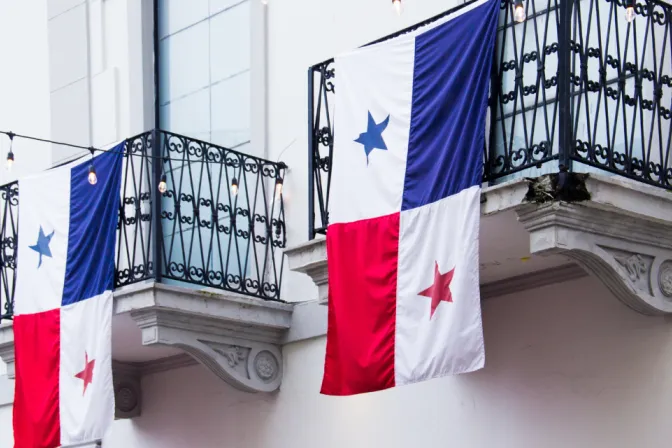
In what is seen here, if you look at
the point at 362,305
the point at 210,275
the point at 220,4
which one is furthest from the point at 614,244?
the point at 220,4

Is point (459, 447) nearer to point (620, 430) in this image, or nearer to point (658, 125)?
point (620, 430)

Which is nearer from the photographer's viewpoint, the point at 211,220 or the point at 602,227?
the point at 602,227

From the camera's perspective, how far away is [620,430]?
9.62 meters

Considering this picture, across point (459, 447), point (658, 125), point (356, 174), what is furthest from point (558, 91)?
point (459, 447)

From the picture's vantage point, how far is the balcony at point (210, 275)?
11609mm

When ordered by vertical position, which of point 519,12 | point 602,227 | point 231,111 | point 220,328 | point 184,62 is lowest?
point 220,328

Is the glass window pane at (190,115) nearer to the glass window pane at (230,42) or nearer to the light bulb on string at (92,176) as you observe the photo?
the glass window pane at (230,42)

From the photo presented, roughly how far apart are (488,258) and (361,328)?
956mm

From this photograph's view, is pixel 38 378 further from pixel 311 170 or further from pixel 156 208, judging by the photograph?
pixel 311 170

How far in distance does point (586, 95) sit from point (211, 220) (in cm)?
447

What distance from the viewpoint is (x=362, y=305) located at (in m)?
10.1

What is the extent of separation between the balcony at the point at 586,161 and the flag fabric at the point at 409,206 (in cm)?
19

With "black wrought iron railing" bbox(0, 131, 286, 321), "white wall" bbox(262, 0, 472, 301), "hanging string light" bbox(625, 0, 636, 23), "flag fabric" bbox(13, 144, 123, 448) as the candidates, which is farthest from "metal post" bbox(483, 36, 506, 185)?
"flag fabric" bbox(13, 144, 123, 448)

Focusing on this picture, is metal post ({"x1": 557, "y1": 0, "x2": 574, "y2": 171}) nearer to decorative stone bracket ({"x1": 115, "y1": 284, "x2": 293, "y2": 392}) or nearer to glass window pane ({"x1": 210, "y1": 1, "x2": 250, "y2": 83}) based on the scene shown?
decorative stone bracket ({"x1": 115, "y1": 284, "x2": 293, "y2": 392})
